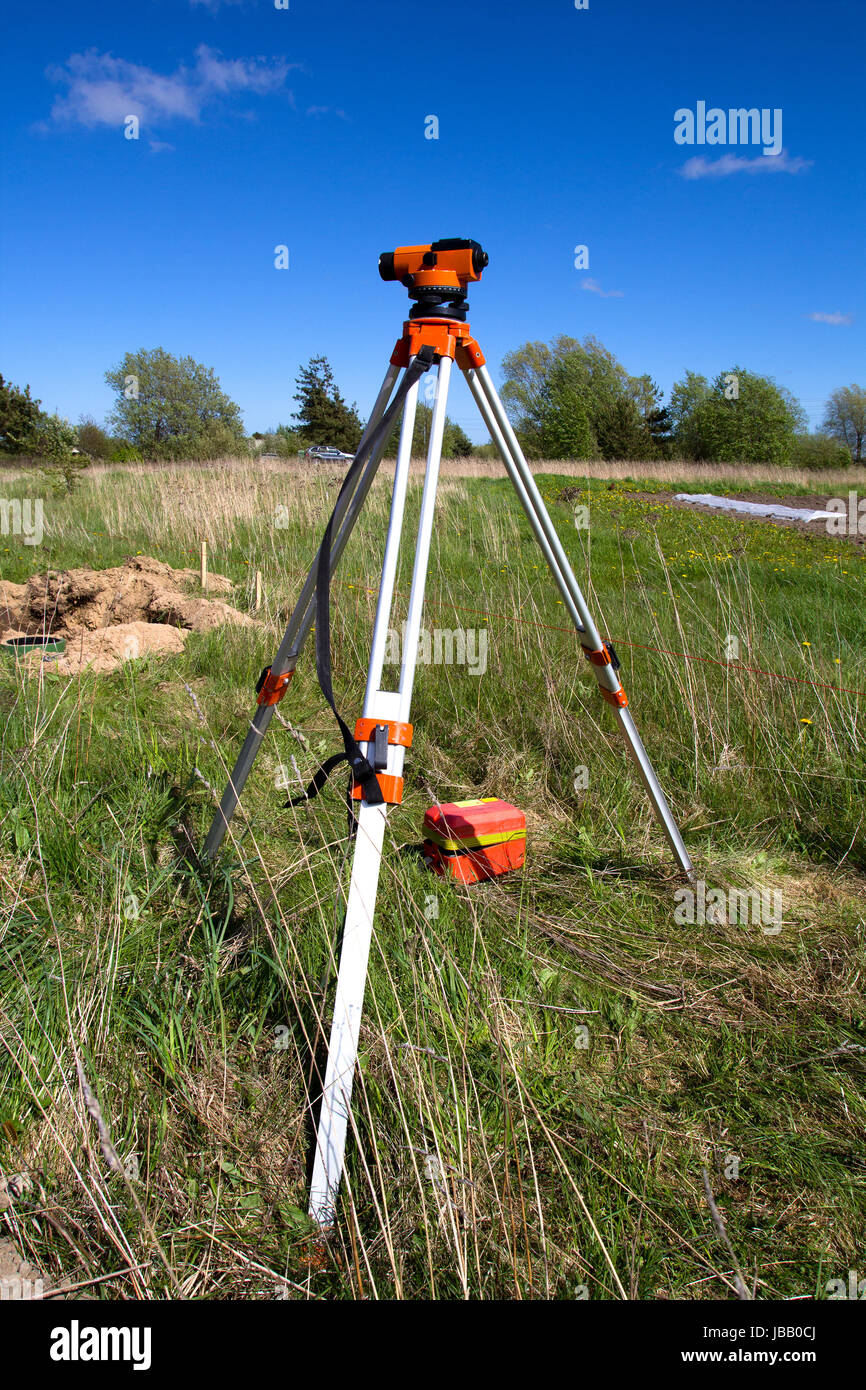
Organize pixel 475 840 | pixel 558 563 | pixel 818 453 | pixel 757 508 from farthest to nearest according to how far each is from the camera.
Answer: pixel 818 453
pixel 757 508
pixel 475 840
pixel 558 563

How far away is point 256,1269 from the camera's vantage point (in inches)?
48.7

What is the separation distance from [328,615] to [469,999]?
0.91 meters

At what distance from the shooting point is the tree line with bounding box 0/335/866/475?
33.5 meters

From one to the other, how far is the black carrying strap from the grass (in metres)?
0.24


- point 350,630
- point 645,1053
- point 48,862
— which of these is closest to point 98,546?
point 350,630

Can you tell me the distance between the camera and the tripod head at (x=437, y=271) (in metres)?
1.56

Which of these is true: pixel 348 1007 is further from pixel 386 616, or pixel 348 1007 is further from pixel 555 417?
pixel 555 417

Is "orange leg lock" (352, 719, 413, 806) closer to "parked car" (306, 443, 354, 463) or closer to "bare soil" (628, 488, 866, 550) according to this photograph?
"bare soil" (628, 488, 866, 550)

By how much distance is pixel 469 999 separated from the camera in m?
1.49

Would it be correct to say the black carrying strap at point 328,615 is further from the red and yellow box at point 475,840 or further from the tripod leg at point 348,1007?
the red and yellow box at point 475,840

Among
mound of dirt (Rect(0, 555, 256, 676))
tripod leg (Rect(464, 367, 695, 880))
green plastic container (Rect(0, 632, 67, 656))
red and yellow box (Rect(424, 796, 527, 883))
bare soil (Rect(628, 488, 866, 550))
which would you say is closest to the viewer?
tripod leg (Rect(464, 367, 695, 880))

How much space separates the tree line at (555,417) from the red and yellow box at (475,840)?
1165 inches

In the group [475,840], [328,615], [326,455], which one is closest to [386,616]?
[328,615]

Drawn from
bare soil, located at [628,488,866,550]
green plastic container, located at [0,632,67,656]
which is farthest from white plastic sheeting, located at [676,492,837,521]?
green plastic container, located at [0,632,67,656]
